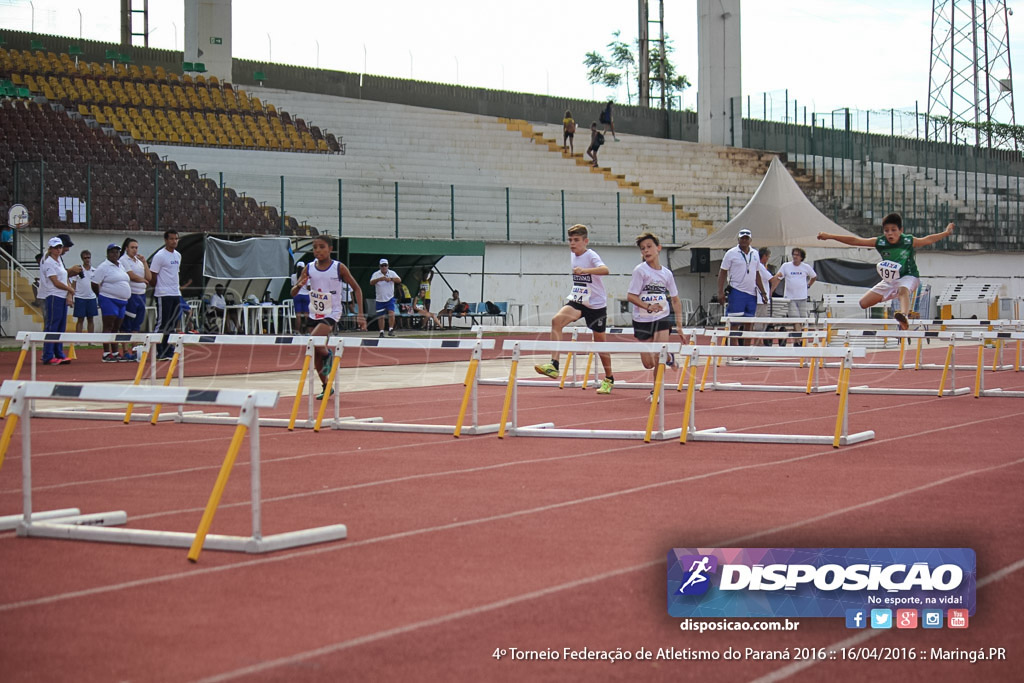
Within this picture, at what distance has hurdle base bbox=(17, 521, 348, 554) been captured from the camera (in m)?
5.59

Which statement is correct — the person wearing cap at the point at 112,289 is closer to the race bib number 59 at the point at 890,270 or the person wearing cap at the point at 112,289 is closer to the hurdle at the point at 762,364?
the hurdle at the point at 762,364

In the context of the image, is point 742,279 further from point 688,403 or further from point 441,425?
point 688,403

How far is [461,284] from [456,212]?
119 inches

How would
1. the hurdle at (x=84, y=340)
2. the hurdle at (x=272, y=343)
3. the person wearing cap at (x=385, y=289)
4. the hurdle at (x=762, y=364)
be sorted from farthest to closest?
the person wearing cap at (x=385, y=289) < the hurdle at (x=84, y=340) < the hurdle at (x=272, y=343) < the hurdle at (x=762, y=364)

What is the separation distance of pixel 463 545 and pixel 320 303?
294 inches

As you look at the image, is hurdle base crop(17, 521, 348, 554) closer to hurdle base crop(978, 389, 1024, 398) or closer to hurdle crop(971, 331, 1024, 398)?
hurdle crop(971, 331, 1024, 398)

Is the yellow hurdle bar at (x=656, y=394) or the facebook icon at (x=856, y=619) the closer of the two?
the facebook icon at (x=856, y=619)

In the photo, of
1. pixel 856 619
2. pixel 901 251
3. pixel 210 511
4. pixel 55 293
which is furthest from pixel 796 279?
pixel 856 619

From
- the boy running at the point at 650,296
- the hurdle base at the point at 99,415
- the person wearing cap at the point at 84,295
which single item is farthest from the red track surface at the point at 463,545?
the person wearing cap at the point at 84,295

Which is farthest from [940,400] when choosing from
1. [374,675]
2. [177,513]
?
[374,675]

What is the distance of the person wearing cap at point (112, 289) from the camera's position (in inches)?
758

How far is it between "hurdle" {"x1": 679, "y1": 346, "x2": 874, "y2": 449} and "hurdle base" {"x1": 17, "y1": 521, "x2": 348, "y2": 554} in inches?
173

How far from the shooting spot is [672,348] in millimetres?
10023

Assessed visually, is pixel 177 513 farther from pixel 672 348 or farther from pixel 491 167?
pixel 491 167
